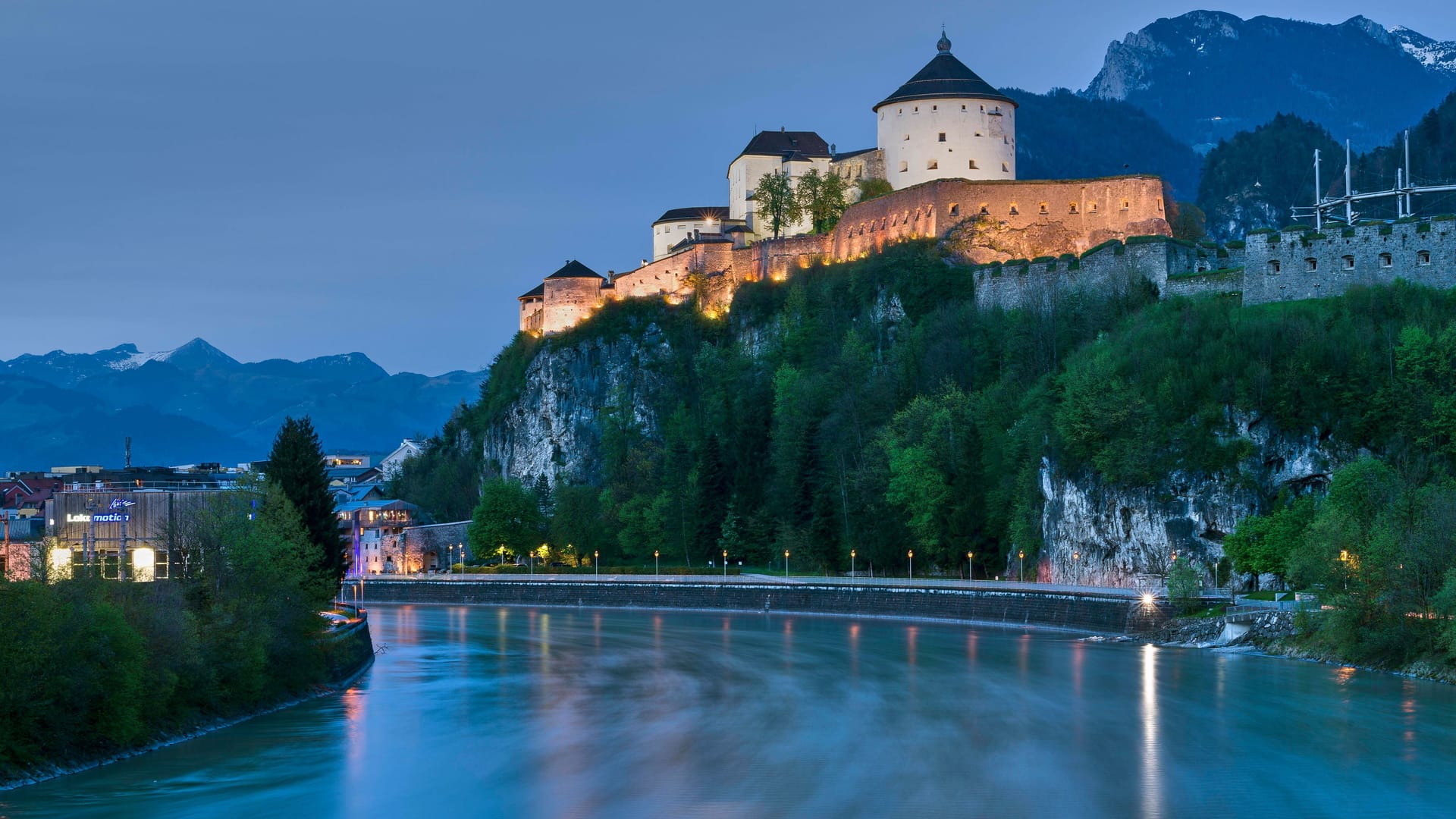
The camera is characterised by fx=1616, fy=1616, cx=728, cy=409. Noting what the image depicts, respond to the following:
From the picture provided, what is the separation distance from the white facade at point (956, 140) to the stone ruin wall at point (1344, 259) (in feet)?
83.5

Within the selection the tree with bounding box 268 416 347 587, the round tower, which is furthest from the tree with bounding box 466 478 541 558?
the tree with bounding box 268 416 347 587

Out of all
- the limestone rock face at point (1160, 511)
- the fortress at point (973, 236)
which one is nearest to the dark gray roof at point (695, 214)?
the fortress at point (973, 236)

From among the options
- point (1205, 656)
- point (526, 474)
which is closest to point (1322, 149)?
point (526, 474)

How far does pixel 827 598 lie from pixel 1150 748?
1409 inches

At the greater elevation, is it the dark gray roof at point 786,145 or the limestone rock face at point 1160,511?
the dark gray roof at point 786,145

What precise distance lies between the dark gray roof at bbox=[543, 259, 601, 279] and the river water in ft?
175

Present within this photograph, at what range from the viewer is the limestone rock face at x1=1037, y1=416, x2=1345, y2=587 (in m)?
54.8

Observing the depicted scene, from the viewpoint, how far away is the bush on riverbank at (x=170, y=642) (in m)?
29.3

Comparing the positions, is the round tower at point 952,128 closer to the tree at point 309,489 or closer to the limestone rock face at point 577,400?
the limestone rock face at point 577,400

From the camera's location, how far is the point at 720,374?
9100cm

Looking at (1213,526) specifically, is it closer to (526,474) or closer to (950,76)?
(950,76)

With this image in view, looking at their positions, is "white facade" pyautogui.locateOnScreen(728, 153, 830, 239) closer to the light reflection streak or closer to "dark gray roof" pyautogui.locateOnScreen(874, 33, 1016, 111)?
"dark gray roof" pyautogui.locateOnScreen(874, 33, 1016, 111)

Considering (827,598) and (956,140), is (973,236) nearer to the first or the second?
(956,140)

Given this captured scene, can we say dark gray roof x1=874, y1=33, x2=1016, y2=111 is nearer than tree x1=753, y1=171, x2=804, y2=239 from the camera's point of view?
Yes
